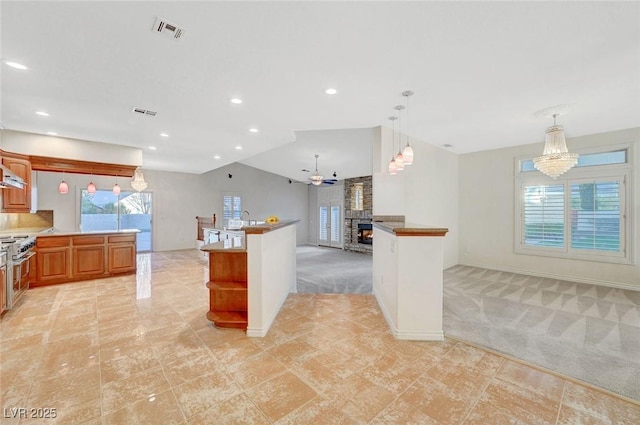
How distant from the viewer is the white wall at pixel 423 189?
4715 mm

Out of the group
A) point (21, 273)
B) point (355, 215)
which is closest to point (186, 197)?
point (21, 273)

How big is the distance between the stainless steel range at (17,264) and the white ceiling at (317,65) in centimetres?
184

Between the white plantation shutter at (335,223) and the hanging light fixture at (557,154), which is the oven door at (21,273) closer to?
the hanging light fixture at (557,154)

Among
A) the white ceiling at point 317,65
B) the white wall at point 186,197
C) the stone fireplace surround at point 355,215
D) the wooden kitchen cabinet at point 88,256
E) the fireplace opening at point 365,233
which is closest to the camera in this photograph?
the white ceiling at point 317,65

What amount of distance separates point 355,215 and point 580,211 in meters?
6.30

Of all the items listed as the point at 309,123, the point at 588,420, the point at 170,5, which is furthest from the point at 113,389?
the point at 309,123

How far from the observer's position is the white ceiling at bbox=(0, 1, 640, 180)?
193cm

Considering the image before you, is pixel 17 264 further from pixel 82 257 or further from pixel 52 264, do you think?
pixel 82 257

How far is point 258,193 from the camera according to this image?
11.3m

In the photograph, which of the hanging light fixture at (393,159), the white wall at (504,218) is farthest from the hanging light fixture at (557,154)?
the hanging light fixture at (393,159)

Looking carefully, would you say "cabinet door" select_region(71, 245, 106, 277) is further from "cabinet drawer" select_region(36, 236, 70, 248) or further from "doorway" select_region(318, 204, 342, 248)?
"doorway" select_region(318, 204, 342, 248)

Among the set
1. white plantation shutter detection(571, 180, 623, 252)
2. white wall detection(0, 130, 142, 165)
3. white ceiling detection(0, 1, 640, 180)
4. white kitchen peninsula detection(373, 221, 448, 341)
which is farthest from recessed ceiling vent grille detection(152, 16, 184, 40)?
white plantation shutter detection(571, 180, 623, 252)

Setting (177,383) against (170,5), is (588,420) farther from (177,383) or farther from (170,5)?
(170,5)

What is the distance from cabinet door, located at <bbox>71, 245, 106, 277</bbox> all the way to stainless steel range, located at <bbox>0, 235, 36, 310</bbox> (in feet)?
1.97
